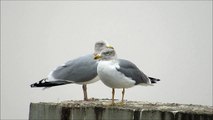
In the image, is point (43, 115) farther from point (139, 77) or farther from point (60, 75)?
point (60, 75)

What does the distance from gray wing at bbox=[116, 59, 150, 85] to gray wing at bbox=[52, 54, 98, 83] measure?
145cm

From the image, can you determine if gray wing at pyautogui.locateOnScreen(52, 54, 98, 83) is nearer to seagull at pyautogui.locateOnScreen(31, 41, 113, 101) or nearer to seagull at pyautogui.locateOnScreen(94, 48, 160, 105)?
seagull at pyautogui.locateOnScreen(31, 41, 113, 101)

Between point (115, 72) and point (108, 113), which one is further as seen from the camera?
point (115, 72)

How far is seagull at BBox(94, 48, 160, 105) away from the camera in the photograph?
24.1 ft

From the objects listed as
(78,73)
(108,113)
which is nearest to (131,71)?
(108,113)

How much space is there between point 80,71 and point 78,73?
5cm

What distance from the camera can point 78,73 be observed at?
9.19 meters

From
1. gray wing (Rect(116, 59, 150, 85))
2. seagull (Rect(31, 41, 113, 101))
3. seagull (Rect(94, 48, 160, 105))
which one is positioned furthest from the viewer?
seagull (Rect(31, 41, 113, 101))

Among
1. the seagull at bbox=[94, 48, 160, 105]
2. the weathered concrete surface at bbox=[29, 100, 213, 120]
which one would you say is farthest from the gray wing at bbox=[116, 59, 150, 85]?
the weathered concrete surface at bbox=[29, 100, 213, 120]

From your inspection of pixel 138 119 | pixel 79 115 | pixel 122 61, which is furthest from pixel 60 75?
pixel 138 119

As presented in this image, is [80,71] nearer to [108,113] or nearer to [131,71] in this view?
[131,71]

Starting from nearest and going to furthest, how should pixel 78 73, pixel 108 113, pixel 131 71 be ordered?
pixel 108 113 → pixel 131 71 → pixel 78 73

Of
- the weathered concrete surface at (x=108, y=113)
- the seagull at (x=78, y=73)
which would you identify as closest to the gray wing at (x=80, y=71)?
the seagull at (x=78, y=73)

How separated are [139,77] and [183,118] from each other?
1.79 meters
